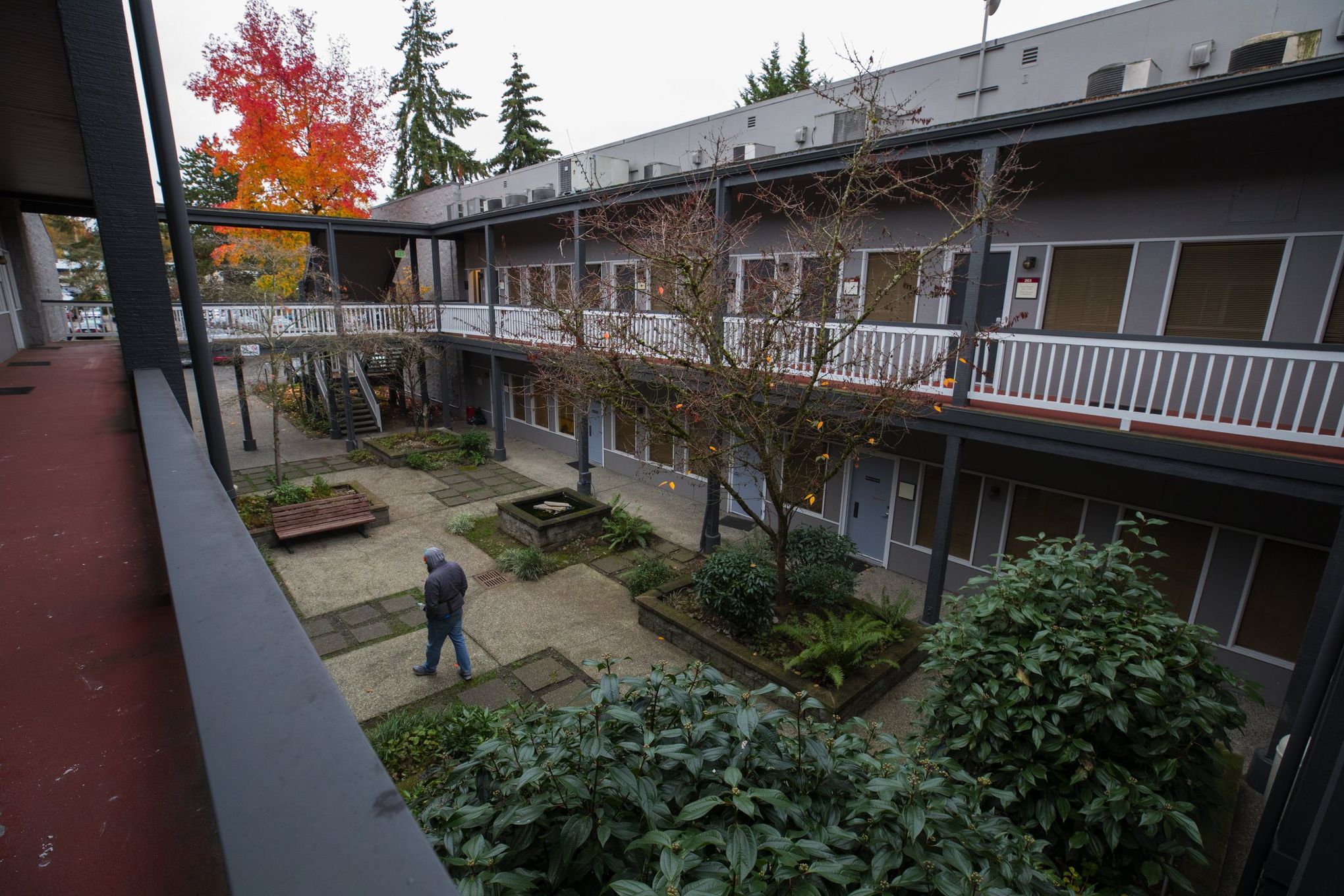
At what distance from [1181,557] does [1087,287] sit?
12.7 ft

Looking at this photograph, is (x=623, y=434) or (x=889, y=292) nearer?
(x=889, y=292)

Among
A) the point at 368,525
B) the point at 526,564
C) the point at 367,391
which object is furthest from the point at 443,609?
the point at 367,391

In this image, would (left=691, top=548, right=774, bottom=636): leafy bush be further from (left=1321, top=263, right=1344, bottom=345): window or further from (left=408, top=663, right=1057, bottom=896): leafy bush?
(left=1321, top=263, right=1344, bottom=345): window

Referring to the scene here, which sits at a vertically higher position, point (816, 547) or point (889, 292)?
point (889, 292)

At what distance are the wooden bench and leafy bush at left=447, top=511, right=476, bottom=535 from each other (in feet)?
4.86

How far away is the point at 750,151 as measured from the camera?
1322 centimetres

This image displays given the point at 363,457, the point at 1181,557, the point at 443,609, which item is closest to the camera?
the point at 443,609

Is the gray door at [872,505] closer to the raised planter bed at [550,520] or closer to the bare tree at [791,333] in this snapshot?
the bare tree at [791,333]

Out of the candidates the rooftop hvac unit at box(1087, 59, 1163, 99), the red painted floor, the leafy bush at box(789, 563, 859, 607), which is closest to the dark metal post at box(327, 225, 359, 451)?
the leafy bush at box(789, 563, 859, 607)

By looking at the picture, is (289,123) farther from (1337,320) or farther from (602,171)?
(1337,320)

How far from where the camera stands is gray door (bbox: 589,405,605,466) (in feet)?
57.6

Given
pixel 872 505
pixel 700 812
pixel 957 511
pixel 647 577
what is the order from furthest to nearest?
1. pixel 872 505
2. pixel 957 511
3. pixel 647 577
4. pixel 700 812

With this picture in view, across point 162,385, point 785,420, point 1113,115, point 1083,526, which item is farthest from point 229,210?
point 1083,526

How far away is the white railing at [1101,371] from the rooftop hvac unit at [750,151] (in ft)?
14.1
